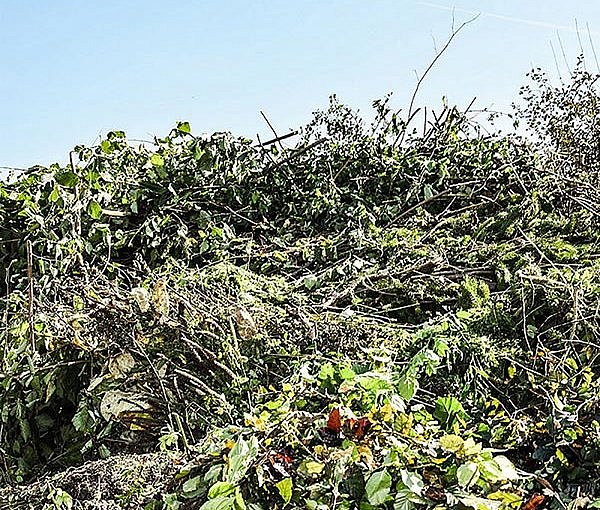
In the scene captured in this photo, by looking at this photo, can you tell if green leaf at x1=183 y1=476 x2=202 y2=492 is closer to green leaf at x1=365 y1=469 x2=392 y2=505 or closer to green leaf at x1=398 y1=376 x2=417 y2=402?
green leaf at x1=365 y1=469 x2=392 y2=505

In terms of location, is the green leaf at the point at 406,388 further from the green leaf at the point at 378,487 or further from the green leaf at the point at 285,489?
the green leaf at the point at 285,489

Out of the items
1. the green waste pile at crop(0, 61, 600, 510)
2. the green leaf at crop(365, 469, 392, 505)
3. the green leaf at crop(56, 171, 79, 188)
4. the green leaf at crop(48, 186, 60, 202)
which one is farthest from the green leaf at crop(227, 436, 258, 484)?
the green leaf at crop(56, 171, 79, 188)

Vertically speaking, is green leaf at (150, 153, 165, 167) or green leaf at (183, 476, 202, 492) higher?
green leaf at (150, 153, 165, 167)

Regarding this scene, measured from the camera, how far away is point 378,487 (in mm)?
1876

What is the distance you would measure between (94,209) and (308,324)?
2.15 m

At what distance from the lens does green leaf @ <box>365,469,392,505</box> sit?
1861 mm

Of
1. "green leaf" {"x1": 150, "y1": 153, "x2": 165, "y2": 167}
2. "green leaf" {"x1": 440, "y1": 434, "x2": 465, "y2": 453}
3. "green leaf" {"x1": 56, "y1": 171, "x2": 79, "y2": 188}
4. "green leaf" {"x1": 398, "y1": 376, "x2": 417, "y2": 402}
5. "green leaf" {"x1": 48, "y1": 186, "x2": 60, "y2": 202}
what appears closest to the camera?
Answer: "green leaf" {"x1": 440, "y1": 434, "x2": 465, "y2": 453}

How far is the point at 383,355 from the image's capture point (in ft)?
8.92

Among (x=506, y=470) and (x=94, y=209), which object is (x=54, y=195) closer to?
(x=94, y=209)

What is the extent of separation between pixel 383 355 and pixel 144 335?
1.18 meters

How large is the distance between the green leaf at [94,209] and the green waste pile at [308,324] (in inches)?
2.2

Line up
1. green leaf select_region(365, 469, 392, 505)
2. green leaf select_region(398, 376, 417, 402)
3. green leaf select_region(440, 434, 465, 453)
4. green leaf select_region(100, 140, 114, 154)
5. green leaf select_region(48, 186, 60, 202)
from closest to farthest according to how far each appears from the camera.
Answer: green leaf select_region(365, 469, 392, 505) < green leaf select_region(440, 434, 465, 453) < green leaf select_region(398, 376, 417, 402) < green leaf select_region(48, 186, 60, 202) < green leaf select_region(100, 140, 114, 154)

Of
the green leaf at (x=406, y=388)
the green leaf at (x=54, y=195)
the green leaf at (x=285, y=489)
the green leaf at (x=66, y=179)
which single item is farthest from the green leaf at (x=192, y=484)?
the green leaf at (x=66, y=179)

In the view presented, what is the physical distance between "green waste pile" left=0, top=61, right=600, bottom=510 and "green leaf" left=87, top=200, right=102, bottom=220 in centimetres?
6
